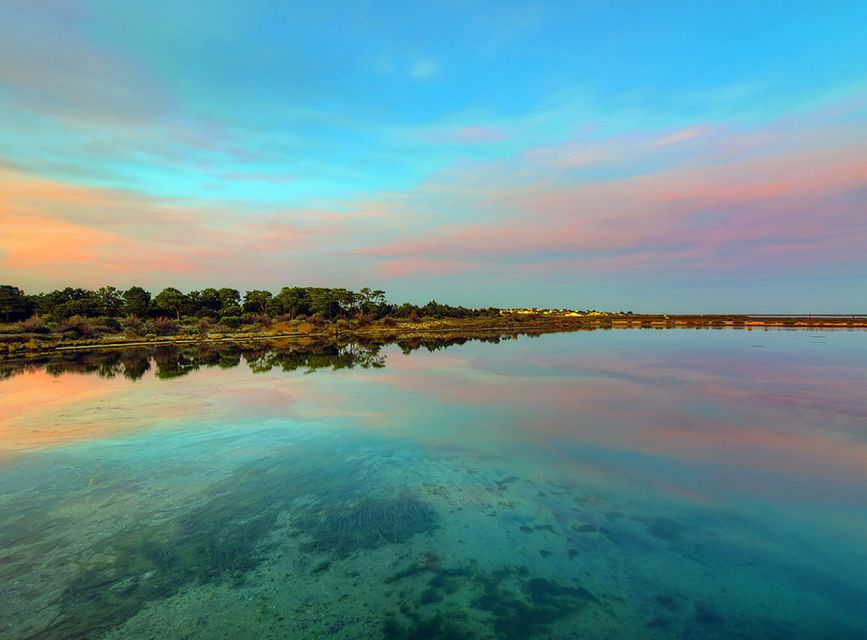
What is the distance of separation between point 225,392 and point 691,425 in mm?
17454

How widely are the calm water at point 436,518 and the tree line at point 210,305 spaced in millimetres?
54901

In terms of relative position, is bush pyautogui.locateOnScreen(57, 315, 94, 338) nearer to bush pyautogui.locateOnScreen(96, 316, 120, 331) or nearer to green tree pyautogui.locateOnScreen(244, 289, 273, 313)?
bush pyautogui.locateOnScreen(96, 316, 120, 331)

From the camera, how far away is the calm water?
4.80 m

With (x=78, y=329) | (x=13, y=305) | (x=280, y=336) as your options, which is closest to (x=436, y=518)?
(x=280, y=336)

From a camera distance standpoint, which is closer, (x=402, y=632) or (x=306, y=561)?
(x=402, y=632)

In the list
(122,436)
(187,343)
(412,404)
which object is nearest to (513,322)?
(187,343)

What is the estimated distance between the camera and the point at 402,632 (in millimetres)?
4543

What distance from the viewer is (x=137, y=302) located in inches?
2694

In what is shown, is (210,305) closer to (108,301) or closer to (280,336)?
(108,301)

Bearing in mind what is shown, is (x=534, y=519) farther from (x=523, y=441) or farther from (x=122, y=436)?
(x=122, y=436)

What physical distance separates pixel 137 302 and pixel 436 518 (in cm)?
7879

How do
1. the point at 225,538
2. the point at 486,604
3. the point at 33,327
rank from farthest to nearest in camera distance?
the point at 33,327 < the point at 225,538 < the point at 486,604

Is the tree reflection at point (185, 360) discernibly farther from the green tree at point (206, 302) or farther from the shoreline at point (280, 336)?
the green tree at point (206, 302)

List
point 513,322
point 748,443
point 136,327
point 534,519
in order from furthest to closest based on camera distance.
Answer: point 513,322, point 136,327, point 748,443, point 534,519
